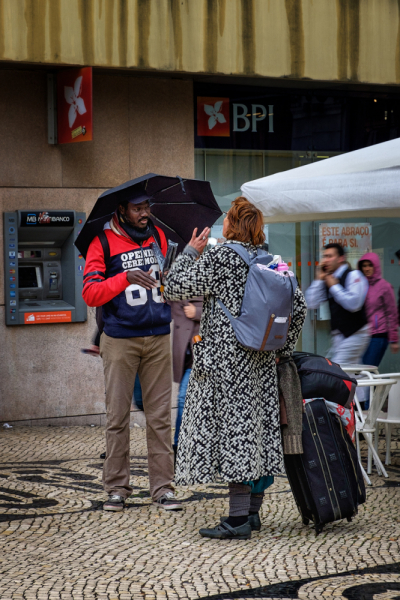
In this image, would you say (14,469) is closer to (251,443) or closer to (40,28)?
(251,443)

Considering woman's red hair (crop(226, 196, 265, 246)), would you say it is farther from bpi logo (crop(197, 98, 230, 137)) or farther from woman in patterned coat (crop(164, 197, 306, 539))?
bpi logo (crop(197, 98, 230, 137))

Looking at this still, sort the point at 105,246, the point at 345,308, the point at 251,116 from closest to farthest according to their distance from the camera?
1. the point at 105,246
2. the point at 345,308
3. the point at 251,116

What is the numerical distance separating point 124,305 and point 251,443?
4.11ft

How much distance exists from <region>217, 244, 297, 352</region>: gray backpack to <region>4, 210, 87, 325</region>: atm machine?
4646 mm

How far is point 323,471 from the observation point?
4.75m

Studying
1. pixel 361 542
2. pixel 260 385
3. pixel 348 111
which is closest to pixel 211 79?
pixel 348 111

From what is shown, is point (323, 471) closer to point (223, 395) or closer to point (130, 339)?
point (223, 395)

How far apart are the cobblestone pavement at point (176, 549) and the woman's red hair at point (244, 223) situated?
1.68 metres

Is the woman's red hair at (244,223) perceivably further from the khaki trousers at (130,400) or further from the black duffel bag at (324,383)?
the khaki trousers at (130,400)

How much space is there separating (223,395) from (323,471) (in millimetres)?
731

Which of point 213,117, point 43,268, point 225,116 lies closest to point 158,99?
point 213,117

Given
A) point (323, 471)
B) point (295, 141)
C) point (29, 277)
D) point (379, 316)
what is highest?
point (295, 141)

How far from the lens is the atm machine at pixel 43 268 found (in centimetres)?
870

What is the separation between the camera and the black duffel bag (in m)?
4.83
